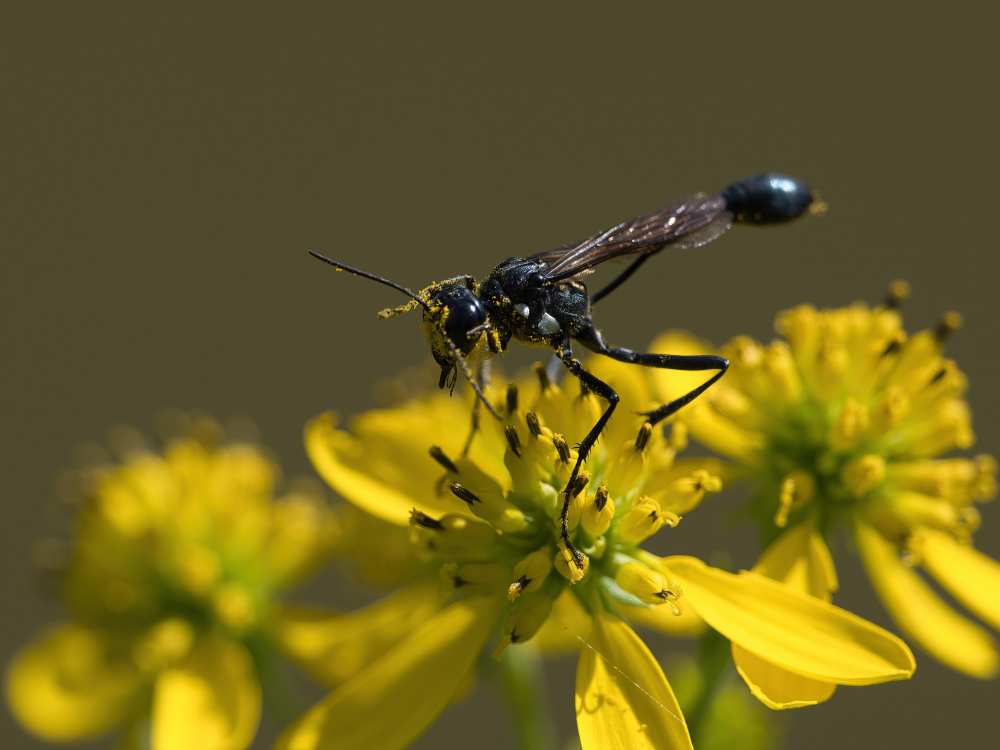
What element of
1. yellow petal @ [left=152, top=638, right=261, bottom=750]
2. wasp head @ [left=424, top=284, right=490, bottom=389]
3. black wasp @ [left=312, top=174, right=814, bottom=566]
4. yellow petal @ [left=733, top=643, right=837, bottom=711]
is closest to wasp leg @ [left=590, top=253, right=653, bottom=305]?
black wasp @ [left=312, top=174, right=814, bottom=566]

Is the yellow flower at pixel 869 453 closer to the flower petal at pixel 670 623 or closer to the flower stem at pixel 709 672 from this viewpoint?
the flower stem at pixel 709 672

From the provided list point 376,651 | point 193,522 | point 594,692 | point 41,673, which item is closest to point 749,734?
point 594,692

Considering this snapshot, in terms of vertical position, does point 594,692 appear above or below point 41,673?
above

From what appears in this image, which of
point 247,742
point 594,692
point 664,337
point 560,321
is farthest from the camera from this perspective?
point 664,337

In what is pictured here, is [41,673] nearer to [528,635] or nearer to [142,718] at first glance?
[142,718]

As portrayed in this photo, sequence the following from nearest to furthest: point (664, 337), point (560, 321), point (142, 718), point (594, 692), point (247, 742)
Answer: point (594, 692), point (560, 321), point (247, 742), point (142, 718), point (664, 337)

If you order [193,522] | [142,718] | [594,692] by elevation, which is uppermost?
[594,692]

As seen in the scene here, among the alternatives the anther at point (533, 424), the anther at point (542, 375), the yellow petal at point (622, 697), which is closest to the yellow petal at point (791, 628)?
the yellow petal at point (622, 697)

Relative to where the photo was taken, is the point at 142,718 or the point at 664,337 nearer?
the point at 142,718
